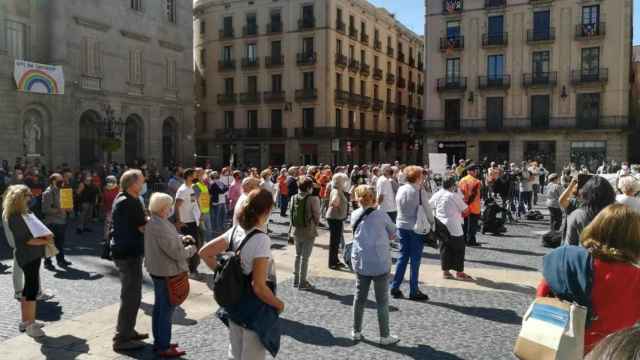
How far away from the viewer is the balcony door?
4356cm

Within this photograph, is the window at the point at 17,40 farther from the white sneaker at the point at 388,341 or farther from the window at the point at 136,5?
the white sneaker at the point at 388,341

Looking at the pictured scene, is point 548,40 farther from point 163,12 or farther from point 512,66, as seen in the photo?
point 163,12

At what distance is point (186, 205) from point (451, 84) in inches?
1448

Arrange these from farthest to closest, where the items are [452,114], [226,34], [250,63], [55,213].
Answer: [226,34], [250,63], [452,114], [55,213]

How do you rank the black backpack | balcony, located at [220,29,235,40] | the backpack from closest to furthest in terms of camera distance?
the black backpack → the backpack → balcony, located at [220,29,235,40]

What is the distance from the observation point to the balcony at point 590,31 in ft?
126

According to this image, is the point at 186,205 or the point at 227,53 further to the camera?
the point at 227,53

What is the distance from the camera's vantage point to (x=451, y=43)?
43.0 metres

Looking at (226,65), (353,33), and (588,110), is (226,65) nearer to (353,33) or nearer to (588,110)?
(353,33)

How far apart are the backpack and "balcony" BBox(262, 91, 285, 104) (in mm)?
40168

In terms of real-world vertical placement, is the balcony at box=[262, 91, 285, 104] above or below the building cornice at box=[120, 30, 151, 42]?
below

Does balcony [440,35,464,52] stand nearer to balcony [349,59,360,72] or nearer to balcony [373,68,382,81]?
balcony [349,59,360,72]

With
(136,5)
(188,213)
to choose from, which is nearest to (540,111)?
(136,5)

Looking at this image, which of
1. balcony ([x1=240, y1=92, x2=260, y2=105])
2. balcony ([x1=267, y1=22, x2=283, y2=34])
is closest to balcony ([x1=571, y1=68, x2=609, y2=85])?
balcony ([x1=267, y1=22, x2=283, y2=34])
